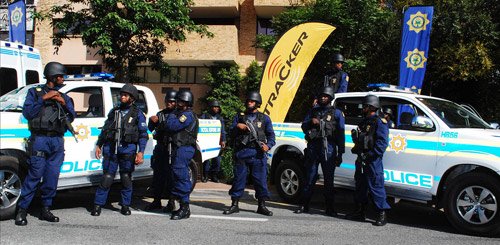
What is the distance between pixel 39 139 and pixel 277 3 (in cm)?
1568

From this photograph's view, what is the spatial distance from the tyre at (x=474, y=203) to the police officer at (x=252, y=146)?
246cm

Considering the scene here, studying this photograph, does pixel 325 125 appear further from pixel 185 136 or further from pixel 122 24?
→ pixel 122 24

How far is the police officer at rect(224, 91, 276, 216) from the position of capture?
6.57 m

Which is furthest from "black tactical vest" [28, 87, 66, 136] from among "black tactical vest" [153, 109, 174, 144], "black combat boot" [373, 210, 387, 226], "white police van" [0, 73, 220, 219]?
"black combat boot" [373, 210, 387, 226]

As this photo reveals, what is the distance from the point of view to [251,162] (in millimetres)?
6633

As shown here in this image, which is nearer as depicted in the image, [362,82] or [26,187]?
[26,187]

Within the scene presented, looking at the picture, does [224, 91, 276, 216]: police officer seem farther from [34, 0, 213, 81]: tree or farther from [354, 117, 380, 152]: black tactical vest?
[34, 0, 213, 81]: tree

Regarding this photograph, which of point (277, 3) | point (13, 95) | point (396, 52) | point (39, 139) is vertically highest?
point (277, 3)

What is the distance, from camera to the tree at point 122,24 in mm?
11836

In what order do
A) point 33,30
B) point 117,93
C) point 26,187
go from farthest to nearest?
point 33,30 < point 117,93 < point 26,187

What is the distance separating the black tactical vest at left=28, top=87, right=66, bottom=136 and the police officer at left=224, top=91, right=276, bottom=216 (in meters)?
2.36

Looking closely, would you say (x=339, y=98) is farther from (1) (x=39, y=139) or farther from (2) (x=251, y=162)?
(1) (x=39, y=139)

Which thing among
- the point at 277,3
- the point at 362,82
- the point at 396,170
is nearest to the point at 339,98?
the point at 396,170

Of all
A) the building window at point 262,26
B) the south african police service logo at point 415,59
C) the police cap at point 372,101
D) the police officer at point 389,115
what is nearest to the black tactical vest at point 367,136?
the police cap at point 372,101
